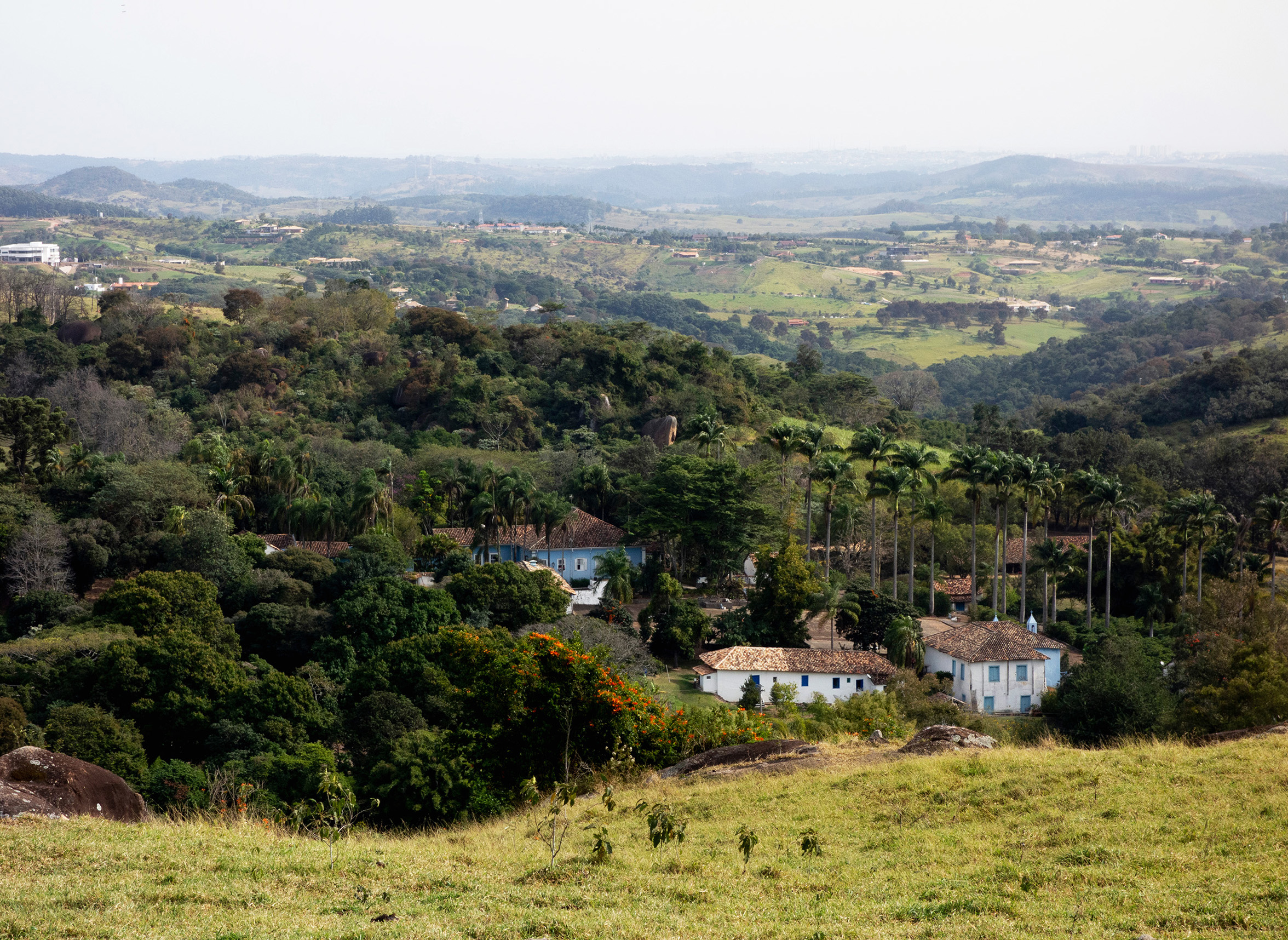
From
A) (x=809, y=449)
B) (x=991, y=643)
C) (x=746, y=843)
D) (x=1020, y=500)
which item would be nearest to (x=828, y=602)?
(x=991, y=643)

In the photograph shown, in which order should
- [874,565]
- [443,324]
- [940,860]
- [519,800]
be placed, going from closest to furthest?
[940,860]
[519,800]
[874,565]
[443,324]

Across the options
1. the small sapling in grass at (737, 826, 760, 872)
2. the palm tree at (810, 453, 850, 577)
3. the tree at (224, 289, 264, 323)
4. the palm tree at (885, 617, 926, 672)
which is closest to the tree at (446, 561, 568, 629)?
the palm tree at (885, 617, 926, 672)

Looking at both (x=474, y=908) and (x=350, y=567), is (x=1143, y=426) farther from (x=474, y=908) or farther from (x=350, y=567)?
(x=474, y=908)

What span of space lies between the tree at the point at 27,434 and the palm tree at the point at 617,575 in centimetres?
2426

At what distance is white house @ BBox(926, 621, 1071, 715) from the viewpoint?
129ft

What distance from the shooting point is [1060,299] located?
19650cm

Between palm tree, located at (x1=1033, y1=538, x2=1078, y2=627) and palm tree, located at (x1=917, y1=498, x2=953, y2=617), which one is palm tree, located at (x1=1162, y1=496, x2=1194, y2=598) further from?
palm tree, located at (x1=917, y1=498, x2=953, y2=617)

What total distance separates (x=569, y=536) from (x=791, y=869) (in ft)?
128

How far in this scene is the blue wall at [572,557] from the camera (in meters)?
51.8

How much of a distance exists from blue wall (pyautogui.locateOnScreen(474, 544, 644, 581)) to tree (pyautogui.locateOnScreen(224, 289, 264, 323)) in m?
42.9

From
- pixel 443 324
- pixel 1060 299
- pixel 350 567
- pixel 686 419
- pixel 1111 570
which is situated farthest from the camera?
pixel 1060 299

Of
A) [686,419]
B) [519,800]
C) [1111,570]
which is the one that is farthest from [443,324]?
[519,800]

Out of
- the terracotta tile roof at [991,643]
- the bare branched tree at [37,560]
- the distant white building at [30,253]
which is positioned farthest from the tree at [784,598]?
the distant white building at [30,253]

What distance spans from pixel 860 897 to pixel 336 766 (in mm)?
18458
